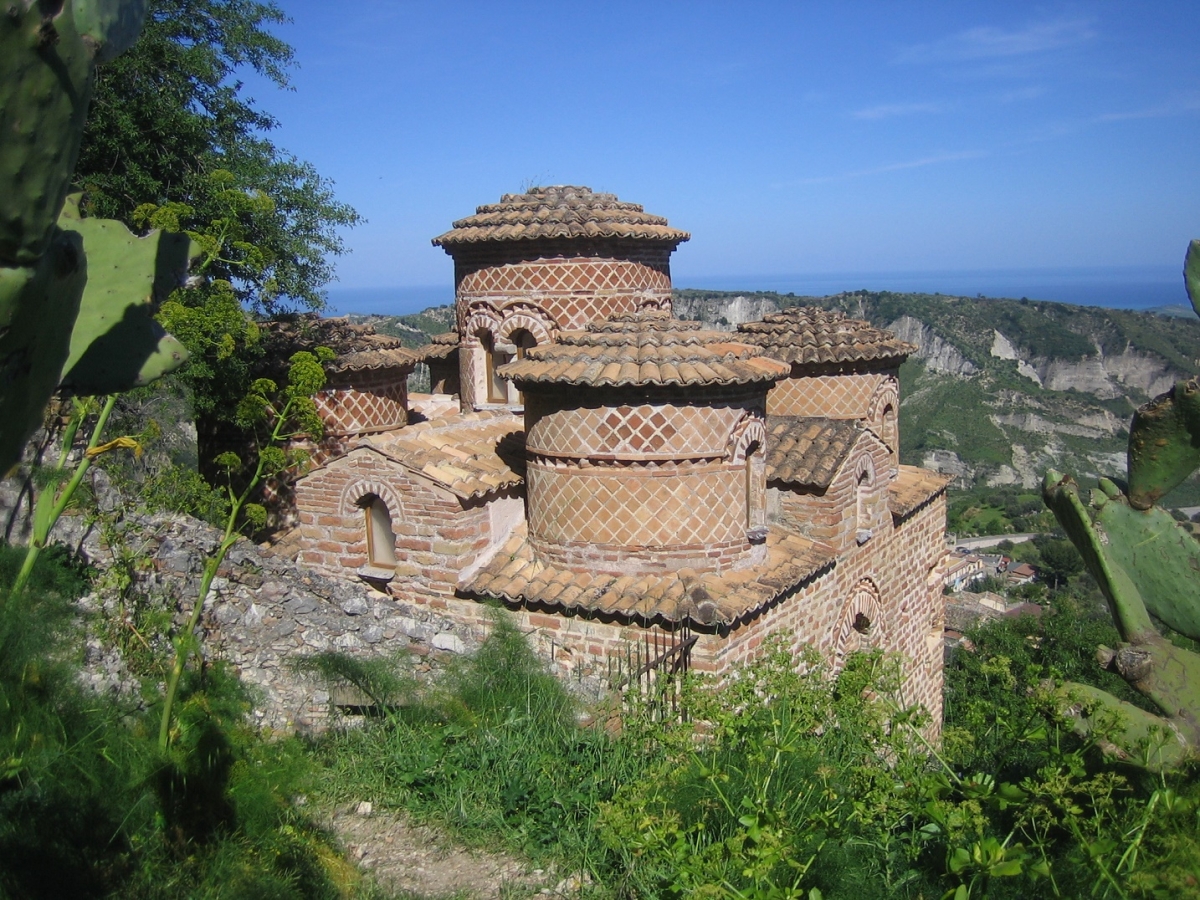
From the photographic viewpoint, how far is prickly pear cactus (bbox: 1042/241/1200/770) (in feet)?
13.9

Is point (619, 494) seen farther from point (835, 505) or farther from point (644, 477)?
point (835, 505)

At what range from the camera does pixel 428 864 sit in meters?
5.53

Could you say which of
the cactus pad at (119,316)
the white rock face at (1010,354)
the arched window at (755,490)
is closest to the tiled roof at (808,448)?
the arched window at (755,490)

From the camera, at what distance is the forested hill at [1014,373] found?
69.4m

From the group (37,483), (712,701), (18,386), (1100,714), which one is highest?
(18,386)

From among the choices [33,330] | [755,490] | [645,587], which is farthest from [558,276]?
[33,330]

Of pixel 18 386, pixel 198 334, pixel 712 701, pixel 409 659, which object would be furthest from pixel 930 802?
pixel 198 334

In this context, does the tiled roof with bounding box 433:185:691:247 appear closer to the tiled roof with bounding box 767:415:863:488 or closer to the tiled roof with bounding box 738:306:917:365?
the tiled roof with bounding box 738:306:917:365

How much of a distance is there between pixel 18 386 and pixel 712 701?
395cm

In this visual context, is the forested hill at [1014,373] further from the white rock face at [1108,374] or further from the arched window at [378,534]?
the arched window at [378,534]

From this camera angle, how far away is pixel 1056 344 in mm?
88312

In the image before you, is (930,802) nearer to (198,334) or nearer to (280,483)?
(198,334)

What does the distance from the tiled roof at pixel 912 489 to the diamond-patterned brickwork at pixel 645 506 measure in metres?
3.81

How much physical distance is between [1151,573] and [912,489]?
8455mm
